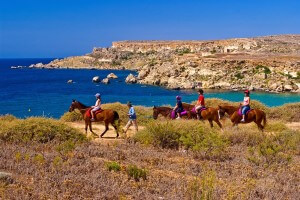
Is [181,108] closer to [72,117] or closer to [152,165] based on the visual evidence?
[72,117]

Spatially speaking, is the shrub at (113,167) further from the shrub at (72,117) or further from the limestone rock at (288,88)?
the limestone rock at (288,88)

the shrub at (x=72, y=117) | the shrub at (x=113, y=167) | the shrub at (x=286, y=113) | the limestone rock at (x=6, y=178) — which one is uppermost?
the limestone rock at (x=6, y=178)

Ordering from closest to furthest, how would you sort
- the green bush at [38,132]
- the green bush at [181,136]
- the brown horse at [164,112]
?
the green bush at [181,136], the green bush at [38,132], the brown horse at [164,112]

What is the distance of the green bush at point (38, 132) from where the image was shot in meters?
12.6

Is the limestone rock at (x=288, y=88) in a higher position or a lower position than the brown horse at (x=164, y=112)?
lower

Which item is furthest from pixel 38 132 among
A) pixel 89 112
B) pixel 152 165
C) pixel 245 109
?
pixel 245 109

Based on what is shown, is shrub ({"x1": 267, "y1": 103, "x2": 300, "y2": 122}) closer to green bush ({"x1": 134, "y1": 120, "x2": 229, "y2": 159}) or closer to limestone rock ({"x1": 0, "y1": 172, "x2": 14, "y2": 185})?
green bush ({"x1": 134, "y1": 120, "x2": 229, "y2": 159})

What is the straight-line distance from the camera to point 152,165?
9.80 meters

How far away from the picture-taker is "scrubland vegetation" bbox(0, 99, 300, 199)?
23.1 feet

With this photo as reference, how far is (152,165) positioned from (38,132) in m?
4.76

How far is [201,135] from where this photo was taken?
41.9 ft

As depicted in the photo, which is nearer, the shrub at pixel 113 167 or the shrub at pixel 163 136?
the shrub at pixel 113 167

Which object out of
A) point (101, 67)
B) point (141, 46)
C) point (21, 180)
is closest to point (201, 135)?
point (21, 180)

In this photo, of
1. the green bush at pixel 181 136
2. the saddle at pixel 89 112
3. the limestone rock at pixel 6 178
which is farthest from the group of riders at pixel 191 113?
the limestone rock at pixel 6 178
